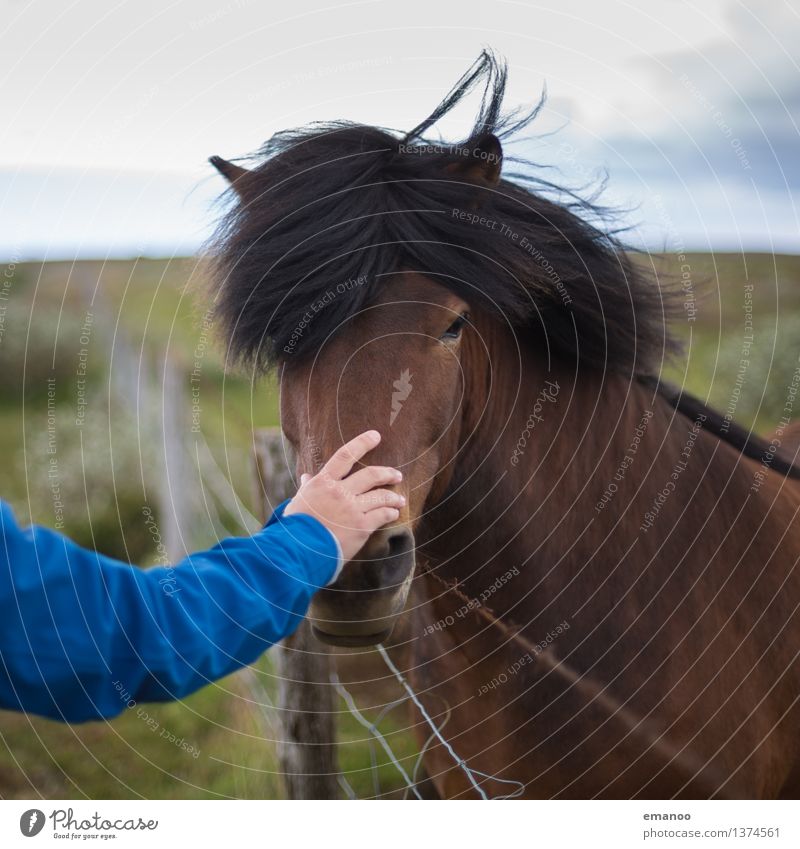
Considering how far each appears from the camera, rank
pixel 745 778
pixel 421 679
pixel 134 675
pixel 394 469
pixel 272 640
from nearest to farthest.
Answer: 1. pixel 134 675
2. pixel 272 640
3. pixel 394 469
4. pixel 745 778
5. pixel 421 679

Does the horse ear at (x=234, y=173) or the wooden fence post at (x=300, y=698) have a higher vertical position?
the horse ear at (x=234, y=173)

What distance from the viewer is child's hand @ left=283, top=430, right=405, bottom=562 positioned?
126cm

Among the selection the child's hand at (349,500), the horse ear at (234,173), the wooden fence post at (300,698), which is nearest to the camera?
the child's hand at (349,500)

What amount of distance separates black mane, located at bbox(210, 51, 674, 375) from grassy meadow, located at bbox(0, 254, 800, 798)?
0.89 feet

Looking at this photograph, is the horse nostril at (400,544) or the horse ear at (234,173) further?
the horse ear at (234,173)

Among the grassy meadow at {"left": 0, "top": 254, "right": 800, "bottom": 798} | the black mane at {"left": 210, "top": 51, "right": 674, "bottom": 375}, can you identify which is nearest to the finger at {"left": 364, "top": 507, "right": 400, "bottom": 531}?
the black mane at {"left": 210, "top": 51, "right": 674, "bottom": 375}

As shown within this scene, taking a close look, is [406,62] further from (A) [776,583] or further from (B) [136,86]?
(A) [776,583]

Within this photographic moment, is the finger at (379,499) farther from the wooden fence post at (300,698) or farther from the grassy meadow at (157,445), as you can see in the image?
the wooden fence post at (300,698)

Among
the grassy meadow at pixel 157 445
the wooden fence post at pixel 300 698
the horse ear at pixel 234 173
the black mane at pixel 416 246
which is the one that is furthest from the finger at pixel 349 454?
the wooden fence post at pixel 300 698

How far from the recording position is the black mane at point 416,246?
5.40 feet

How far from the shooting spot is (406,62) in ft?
6.75

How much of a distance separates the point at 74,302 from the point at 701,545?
17.1ft
